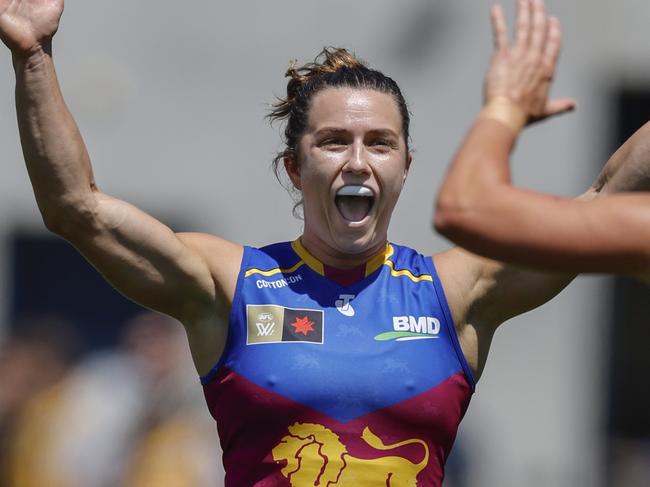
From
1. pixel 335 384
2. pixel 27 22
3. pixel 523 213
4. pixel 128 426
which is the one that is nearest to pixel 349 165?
pixel 335 384

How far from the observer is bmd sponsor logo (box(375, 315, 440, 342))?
4152 millimetres

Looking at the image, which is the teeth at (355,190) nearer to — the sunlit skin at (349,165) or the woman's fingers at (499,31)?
the sunlit skin at (349,165)

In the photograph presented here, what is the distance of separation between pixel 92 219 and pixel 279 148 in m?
5.51

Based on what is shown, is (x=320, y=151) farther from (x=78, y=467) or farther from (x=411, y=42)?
(x=411, y=42)

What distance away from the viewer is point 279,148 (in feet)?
31.2

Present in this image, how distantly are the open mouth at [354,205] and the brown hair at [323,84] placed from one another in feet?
0.89

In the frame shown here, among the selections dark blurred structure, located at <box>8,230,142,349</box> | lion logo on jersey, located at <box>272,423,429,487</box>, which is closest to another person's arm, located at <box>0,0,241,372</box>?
lion logo on jersey, located at <box>272,423,429,487</box>

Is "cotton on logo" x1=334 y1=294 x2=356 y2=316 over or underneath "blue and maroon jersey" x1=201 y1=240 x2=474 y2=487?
over

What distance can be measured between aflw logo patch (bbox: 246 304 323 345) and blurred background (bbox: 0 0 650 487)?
5233 mm

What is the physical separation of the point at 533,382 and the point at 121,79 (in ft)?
11.1

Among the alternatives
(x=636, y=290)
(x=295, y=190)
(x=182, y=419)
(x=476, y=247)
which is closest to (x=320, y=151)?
(x=295, y=190)

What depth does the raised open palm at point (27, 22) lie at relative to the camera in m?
3.97

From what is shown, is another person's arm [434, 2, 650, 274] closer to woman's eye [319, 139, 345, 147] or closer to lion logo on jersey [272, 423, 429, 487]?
lion logo on jersey [272, 423, 429, 487]

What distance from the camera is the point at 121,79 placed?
9.87 m
